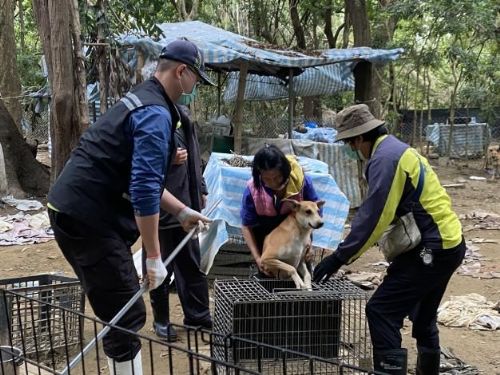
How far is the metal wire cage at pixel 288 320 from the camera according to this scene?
3.46m

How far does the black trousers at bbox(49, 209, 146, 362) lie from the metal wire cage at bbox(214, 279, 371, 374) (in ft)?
2.11

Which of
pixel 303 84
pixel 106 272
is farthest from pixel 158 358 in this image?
pixel 303 84

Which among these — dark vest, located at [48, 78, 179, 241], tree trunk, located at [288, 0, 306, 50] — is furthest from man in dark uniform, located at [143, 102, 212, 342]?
tree trunk, located at [288, 0, 306, 50]

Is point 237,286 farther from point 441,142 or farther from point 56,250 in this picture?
point 441,142

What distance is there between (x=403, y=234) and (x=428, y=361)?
2.94ft

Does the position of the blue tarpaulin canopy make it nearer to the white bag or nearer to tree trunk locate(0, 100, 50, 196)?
tree trunk locate(0, 100, 50, 196)

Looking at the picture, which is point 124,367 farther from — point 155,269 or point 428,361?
point 428,361

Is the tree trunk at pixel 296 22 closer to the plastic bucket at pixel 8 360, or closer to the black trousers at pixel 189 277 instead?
the black trousers at pixel 189 277

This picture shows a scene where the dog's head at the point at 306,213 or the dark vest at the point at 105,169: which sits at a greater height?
the dark vest at the point at 105,169

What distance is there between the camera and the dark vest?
279cm

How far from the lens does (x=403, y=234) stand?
3.26m

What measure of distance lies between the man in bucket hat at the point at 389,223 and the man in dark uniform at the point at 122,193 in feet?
3.21

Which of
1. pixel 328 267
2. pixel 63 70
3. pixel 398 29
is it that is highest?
pixel 398 29

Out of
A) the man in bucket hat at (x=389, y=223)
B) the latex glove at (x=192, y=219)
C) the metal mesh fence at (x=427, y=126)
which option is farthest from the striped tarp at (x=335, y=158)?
the man in bucket hat at (x=389, y=223)
